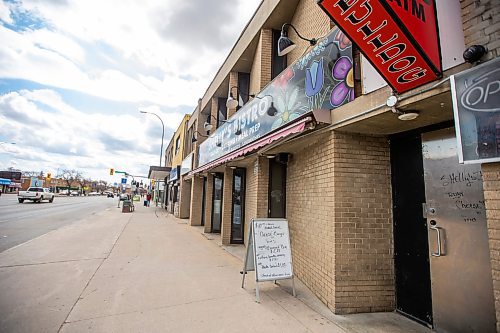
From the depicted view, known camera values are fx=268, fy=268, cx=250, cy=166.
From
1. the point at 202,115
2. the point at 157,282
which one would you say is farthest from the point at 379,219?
the point at 202,115

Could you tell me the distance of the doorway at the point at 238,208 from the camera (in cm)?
1018

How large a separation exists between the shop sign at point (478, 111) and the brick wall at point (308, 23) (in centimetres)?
332

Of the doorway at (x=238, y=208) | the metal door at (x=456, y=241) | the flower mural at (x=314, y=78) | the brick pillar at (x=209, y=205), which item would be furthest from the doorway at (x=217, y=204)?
the metal door at (x=456, y=241)

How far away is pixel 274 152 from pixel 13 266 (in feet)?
21.5

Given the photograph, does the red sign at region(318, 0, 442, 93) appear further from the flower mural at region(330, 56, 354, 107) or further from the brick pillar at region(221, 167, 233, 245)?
the brick pillar at region(221, 167, 233, 245)

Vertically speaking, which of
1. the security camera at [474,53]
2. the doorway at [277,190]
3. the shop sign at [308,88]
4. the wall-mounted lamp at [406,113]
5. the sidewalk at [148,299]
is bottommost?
the sidewalk at [148,299]

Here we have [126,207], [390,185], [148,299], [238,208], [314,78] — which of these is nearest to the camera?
[148,299]

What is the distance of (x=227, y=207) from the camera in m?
10.1

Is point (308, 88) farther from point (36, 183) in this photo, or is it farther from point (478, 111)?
point (36, 183)

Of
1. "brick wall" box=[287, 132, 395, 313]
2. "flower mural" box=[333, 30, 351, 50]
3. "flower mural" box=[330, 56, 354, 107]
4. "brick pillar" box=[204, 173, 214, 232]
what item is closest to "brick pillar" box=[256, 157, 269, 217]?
"brick wall" box=[287, 132, 395, 313]

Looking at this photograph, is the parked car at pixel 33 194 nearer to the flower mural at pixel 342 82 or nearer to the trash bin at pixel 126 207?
the trash bin at pixel 126 207

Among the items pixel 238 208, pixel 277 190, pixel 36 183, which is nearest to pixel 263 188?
pixel 277 190

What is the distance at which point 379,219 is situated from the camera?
4.44 m

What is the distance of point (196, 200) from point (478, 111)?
14.0 metres
